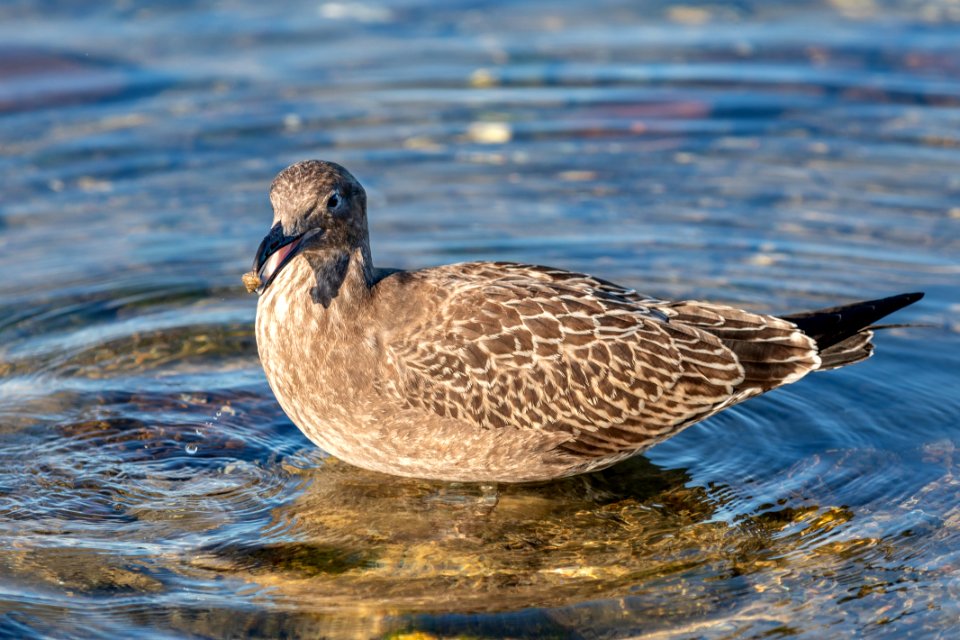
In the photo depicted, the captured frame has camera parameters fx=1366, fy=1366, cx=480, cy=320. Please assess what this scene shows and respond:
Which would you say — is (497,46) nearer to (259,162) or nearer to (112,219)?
(259,162)

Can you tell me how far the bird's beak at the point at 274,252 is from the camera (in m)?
6.79

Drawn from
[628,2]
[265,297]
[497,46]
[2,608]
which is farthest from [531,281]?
[628,2]

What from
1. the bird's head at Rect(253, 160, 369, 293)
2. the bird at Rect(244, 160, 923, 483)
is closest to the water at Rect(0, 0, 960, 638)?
the bird at Rect(244, 160, 923, 483)

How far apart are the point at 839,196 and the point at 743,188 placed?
0.79m

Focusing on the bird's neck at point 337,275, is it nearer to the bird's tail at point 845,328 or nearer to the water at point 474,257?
the water at point 474,257

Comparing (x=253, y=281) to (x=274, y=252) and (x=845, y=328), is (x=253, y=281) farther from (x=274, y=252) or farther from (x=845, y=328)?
(x=845, y=328)

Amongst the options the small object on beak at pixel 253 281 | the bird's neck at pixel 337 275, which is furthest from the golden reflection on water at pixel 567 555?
the small object on beak at pixel 253 281

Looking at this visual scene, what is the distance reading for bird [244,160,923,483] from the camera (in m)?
7.36

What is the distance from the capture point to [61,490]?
24.6 feet

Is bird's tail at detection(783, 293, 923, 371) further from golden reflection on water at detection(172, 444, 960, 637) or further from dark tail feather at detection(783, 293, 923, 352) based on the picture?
golden reflection on water at detection(172, 444, 960, 637)

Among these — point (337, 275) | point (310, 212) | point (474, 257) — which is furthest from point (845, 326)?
point (474, 257)

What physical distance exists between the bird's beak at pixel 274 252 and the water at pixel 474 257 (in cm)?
141

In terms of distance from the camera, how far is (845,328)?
7754 mm

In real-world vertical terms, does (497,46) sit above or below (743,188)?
above
